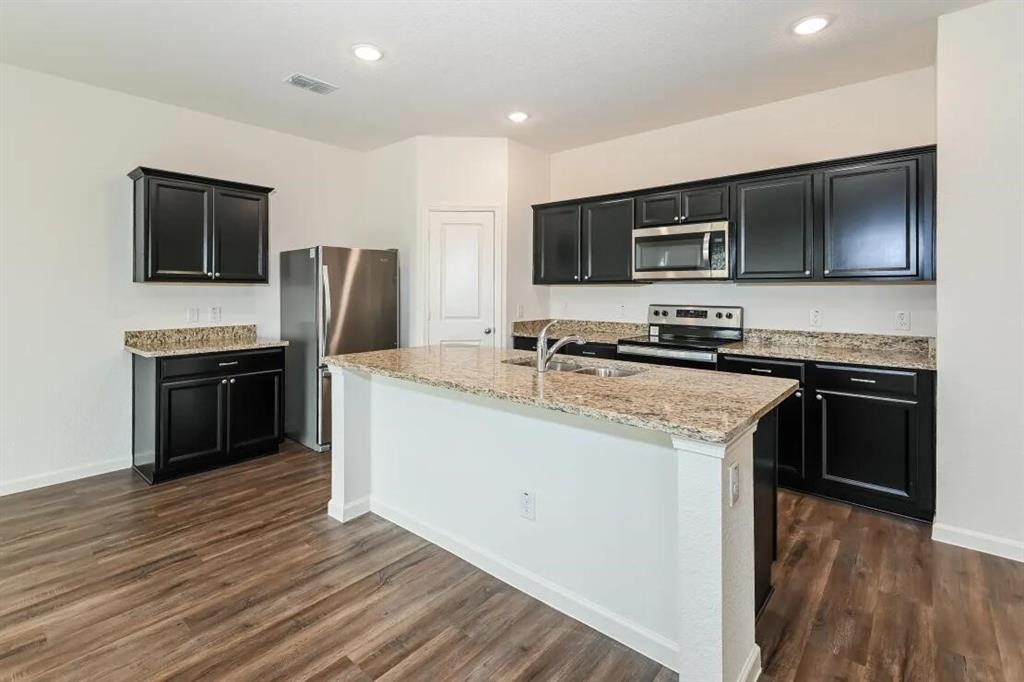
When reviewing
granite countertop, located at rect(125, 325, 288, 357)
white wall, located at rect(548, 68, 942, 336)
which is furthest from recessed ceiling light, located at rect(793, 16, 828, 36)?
granite countertop, located at rect(125, 325, 288, 357)

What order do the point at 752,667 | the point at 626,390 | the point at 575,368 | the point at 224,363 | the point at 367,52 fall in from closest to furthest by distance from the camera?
1. the point at 752,667
2. the point at 626,390
3. the point at 575,368
4. the point at 367,52
5. the point at 224,363

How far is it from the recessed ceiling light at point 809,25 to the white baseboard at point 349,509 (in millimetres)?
3487

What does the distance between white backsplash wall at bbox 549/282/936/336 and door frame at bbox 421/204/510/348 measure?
0.81 meters

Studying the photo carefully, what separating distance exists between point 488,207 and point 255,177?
2.00 meters

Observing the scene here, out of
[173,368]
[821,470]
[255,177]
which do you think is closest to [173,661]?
[173,368]

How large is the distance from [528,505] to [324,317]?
2655mm

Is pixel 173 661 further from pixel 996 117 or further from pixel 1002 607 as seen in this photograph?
pixel 996 117

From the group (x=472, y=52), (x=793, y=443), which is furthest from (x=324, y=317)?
(x=793, y=443)

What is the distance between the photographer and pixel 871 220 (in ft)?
10.4

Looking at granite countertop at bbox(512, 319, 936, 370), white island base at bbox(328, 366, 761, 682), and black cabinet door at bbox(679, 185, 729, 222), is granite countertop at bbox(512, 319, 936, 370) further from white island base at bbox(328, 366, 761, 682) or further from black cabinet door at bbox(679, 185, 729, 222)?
white island base at bbox(328, 366, 761, 682)

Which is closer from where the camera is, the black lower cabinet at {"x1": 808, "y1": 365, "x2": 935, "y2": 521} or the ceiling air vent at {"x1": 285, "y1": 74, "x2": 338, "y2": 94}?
the black lower cabinet at {"x1": 808, "y1": 365, "x2": 935, "y2": 521}

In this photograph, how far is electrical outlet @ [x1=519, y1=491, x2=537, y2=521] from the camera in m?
2.29

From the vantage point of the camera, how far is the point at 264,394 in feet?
13.5

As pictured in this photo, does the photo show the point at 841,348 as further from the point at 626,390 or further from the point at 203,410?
the point at 203,410
